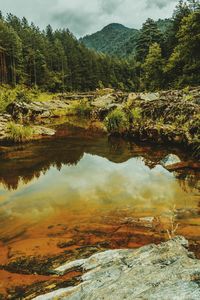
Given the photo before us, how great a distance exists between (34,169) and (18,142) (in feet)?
15.2

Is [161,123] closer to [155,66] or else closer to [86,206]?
[86,206]

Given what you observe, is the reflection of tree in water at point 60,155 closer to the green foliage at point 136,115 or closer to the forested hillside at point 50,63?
the green foliage at point 136,115

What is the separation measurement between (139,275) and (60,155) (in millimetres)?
8230

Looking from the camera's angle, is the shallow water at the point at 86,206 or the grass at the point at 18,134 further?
the grass at the point at 18,134

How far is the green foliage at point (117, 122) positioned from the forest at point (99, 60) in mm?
13668

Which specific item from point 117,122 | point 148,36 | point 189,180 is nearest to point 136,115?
point 117,122

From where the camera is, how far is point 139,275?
2.56 m

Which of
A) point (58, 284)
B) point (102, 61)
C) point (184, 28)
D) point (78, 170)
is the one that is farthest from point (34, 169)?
point (102, 61)

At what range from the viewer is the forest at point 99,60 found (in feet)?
86.4

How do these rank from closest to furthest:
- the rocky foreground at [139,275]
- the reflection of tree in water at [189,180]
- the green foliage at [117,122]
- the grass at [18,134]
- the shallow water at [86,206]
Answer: the rocky foreground at [139,275], the shallow water at [86,206], the reflection of tree in water at [189,180], the grass at [18,134], the green foliage at [117,122]

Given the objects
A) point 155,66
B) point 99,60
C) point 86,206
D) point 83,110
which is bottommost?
point 86,206

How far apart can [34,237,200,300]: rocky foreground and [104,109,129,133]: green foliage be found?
10018 millimetres

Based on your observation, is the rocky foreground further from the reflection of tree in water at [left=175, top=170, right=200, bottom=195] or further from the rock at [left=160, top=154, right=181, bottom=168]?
the rock at [left=160, top=154, right=181, bottom=168]

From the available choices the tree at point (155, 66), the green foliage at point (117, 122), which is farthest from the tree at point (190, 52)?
the green foliage at point (117, 122)
